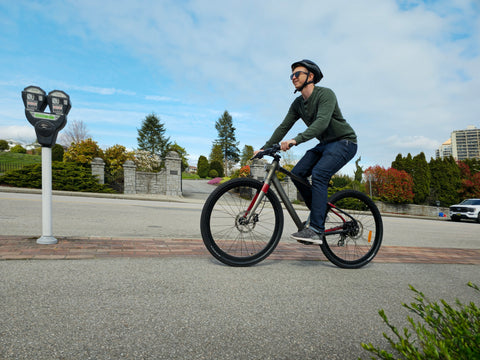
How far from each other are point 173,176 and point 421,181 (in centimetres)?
2488

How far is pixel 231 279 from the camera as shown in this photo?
2654 mm

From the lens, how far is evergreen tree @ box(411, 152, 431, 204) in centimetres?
3172

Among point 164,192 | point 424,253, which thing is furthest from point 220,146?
point 424,253

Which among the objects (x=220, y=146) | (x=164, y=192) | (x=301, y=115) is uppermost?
A: (x=220, y=146)

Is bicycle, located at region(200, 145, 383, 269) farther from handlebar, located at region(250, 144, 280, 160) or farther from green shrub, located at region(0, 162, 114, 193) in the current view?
green shrub, located at region(0, 162, 114, 193)

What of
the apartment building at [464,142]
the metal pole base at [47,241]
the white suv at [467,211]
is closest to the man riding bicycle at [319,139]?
the metal pole base at [47,241]

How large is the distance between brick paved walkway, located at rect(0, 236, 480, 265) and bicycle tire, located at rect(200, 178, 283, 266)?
0.38 meters

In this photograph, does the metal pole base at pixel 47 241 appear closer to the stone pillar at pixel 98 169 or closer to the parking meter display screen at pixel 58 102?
the parking meter display screen at pixel 58 102

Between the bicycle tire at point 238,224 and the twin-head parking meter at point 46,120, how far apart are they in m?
1.94

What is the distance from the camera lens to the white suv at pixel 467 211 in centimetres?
2044

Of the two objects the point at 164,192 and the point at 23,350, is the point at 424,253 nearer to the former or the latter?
the point at 23,350

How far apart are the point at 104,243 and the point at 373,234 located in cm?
326

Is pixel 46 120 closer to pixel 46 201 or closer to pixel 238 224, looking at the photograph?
pixel 46 201

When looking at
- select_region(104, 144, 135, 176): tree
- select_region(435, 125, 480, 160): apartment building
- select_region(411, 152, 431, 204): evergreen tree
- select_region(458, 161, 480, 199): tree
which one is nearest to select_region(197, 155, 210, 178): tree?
select_region(104, 144, 135, 176): tree
